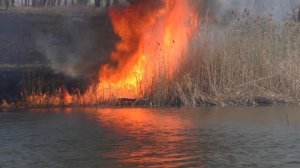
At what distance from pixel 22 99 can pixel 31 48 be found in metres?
15.0

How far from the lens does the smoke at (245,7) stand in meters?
22.4

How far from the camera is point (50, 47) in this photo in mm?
34656

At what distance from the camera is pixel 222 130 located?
523 inches

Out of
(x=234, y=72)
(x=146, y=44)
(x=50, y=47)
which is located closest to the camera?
(x=234, y=72)

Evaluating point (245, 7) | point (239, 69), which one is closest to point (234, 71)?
point (239, 69)

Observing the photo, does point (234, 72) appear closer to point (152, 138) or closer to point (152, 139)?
point (152, 138)

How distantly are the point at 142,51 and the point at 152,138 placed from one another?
890 centimetres

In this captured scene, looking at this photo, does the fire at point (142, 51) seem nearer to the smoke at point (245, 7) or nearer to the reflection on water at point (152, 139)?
the smoke at point (245, 7)

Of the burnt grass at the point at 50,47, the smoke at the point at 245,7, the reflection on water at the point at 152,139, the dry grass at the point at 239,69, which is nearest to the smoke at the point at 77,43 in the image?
the burnt grass at the point at 50,47

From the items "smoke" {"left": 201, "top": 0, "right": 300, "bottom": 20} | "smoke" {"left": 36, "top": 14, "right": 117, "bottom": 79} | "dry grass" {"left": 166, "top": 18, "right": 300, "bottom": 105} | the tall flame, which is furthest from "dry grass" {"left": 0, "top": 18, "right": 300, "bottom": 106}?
"smoke" {"left": 36, "top": 14, "right": 117, "bottom": 79}

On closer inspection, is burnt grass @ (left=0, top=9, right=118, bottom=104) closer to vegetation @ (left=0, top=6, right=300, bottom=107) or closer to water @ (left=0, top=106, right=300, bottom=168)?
vegetation @ (left=0, top=6, right=300, bottom=107)

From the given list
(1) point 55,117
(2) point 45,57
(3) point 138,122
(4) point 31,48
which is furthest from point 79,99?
(4) point 31,48

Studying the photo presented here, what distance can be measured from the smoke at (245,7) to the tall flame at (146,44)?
4.64 feet

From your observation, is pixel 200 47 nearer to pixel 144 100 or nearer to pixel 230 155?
pixel 144 100
